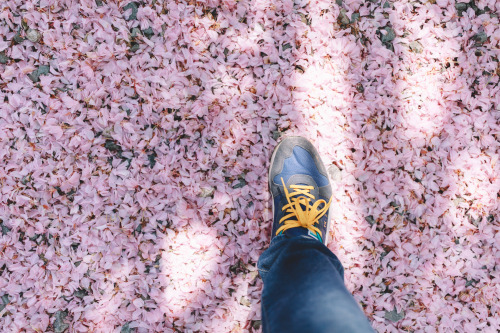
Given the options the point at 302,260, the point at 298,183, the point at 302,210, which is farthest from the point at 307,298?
the point at 298,183

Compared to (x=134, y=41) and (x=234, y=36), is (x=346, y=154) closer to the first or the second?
(x=234, y=36)

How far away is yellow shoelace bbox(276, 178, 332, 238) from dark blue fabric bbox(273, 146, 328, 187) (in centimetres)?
4

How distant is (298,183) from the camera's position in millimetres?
1843

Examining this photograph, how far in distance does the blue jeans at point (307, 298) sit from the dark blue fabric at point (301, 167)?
515 millimetres

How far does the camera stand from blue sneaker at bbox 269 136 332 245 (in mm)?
1753

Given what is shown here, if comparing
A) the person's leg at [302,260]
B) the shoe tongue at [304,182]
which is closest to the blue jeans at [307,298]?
the person's leg at [302,260]

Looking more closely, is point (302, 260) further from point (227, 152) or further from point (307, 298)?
point (227, 152)

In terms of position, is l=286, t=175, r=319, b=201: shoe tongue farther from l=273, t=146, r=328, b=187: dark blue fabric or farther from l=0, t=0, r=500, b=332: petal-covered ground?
l=0, t=0, r=500, b=332: petal-covered ground

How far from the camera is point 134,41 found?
1.80 m

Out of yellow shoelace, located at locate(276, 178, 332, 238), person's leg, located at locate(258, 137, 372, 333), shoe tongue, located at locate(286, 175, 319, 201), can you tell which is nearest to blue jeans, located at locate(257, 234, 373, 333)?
person's leg, located at locate(258, 137, 372, 333)

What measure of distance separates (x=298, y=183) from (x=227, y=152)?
0.43 metres

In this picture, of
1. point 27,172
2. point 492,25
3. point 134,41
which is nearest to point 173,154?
point 134,41

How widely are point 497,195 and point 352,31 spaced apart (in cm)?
124

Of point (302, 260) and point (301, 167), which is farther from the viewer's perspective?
point (301, 167)
